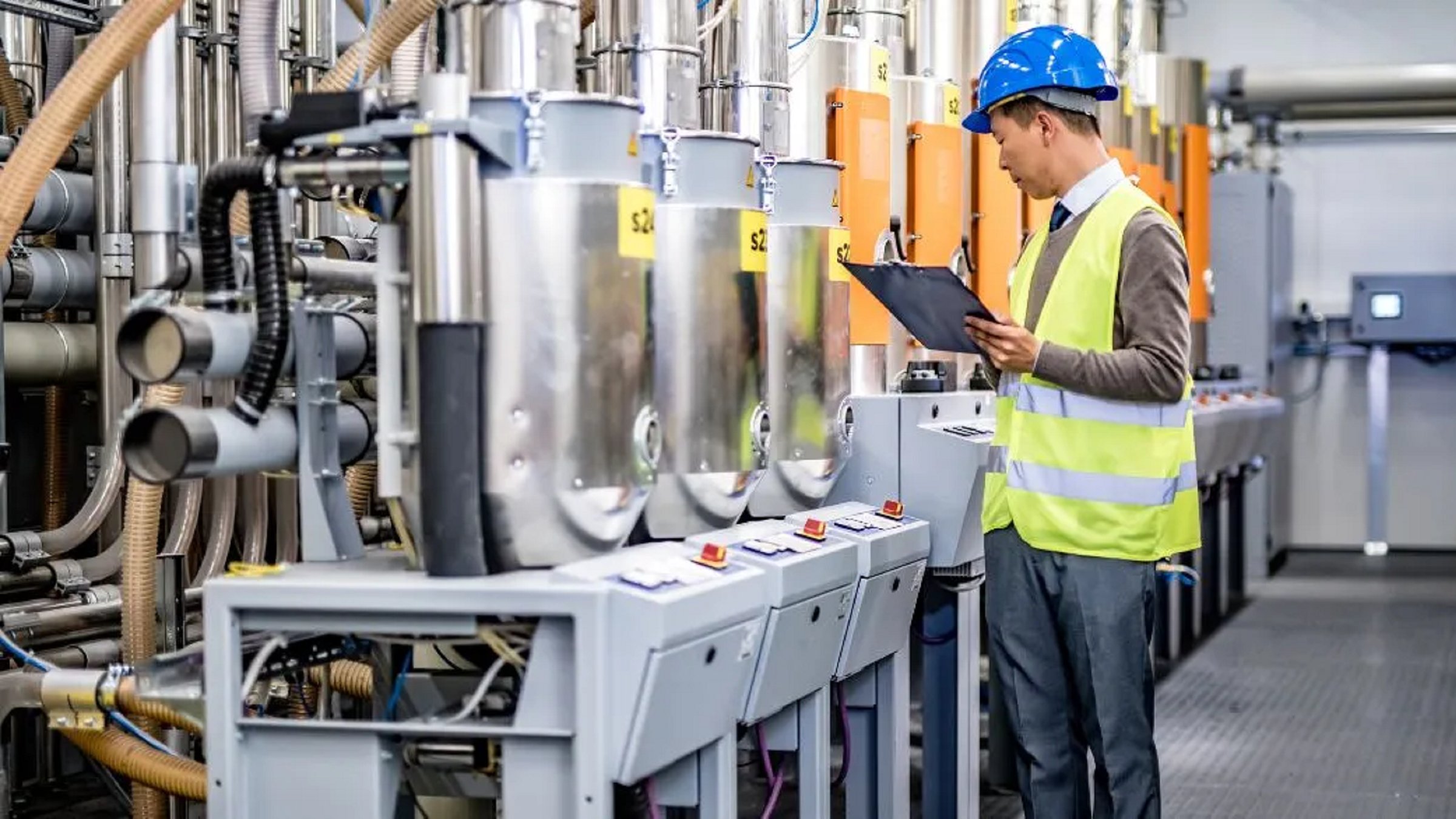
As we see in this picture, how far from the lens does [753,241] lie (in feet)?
9.15

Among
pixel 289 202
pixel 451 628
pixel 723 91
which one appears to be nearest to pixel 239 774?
pixel 451 628

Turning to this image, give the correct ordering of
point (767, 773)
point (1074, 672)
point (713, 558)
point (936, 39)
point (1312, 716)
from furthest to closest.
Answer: point (1312, 716) → point (936, 39) → point (767, 773) → point (1074, 672) → point (713, 558)

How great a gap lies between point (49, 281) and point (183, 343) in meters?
1.82

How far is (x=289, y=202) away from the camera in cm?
252

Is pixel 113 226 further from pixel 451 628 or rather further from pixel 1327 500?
pixel 1327 500

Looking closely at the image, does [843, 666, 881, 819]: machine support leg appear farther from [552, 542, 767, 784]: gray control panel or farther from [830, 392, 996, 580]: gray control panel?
[552, 542, 767, 784]: gray control panel

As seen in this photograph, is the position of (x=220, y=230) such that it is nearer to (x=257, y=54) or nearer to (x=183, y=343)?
(x=183, y=343)

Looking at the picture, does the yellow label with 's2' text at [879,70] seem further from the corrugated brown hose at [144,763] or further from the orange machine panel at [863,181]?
the corrugated brown hose at [144,763]

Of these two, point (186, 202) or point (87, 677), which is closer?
point (87, 677)

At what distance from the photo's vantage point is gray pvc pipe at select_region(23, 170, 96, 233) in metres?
3.69

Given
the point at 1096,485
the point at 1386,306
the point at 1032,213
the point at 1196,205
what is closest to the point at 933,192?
the point at 1032,213

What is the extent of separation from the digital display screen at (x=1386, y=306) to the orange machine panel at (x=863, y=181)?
6.19 metres

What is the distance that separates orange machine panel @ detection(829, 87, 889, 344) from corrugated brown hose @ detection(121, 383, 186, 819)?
1.40 meters

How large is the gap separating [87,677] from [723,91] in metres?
1.40
